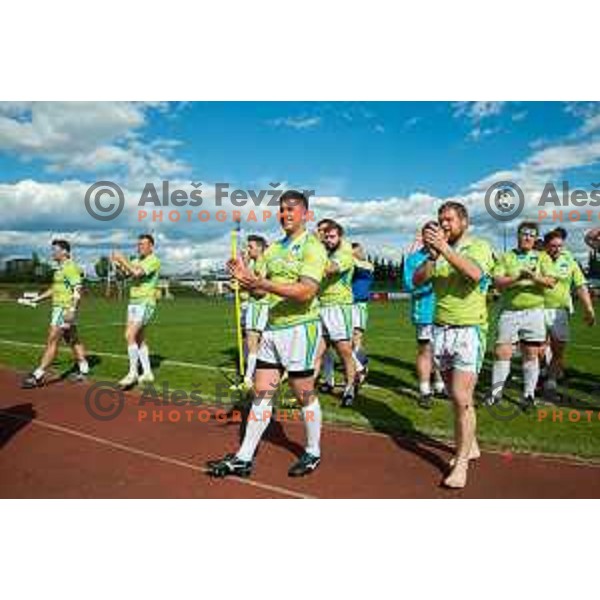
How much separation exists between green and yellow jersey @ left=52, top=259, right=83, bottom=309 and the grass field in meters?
1.44

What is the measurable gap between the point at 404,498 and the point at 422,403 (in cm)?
312

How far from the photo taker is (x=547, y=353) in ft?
33.0

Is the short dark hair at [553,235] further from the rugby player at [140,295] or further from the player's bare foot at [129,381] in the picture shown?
the player's bare foot at [129,381]

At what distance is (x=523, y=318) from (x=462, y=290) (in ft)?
10.2

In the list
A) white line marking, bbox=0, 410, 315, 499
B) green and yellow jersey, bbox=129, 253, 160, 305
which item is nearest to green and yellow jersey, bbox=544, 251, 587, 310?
white line marking, bbox=0, 410, 315, 499

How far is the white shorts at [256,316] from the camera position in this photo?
8.71 m

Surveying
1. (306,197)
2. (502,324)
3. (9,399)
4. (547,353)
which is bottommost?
(9,399)

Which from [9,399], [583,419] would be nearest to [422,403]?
[583,419]

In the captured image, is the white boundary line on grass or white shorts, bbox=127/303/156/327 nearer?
white shorts, bbox=127/303/156/327

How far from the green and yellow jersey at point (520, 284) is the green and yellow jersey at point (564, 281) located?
790 millimetres

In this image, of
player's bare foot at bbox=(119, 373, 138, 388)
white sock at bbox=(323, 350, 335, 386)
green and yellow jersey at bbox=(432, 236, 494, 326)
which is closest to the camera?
green and yellow jersey at bbox=(432, 236, 494, 326)

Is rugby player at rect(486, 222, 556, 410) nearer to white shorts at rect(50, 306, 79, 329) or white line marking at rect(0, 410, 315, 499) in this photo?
white line marking at rect(0, 410, 315, 499)

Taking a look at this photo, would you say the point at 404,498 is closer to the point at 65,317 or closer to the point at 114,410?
the point at 114,410

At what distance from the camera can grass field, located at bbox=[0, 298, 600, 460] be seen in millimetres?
6493
